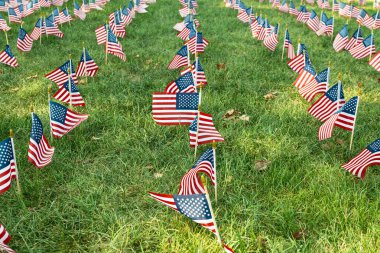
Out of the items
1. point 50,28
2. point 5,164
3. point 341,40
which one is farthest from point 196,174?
point 50,28

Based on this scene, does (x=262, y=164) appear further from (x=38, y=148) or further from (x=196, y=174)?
(x=38, y=148)

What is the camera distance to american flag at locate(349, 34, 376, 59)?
7145mm

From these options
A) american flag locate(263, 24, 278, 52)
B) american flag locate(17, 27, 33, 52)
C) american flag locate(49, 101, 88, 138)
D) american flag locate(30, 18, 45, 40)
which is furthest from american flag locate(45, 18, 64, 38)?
american flag locate(49, 101, 88, 138)

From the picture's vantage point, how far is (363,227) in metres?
3.09

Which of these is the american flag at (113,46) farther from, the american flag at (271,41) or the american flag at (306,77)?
the american flag at (306,77)

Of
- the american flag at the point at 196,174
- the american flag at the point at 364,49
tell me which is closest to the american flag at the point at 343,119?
the american flag at the point at 196,174

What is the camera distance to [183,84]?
4.89m

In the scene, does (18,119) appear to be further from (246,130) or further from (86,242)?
(246,130)

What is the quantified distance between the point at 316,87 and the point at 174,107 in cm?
212

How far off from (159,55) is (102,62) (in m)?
1.15

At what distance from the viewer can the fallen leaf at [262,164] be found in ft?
Result: 12.9

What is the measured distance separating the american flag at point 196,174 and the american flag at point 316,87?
258 centimetres

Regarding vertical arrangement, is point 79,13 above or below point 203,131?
below

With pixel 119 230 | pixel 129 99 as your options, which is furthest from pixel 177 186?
pixel 129 99
